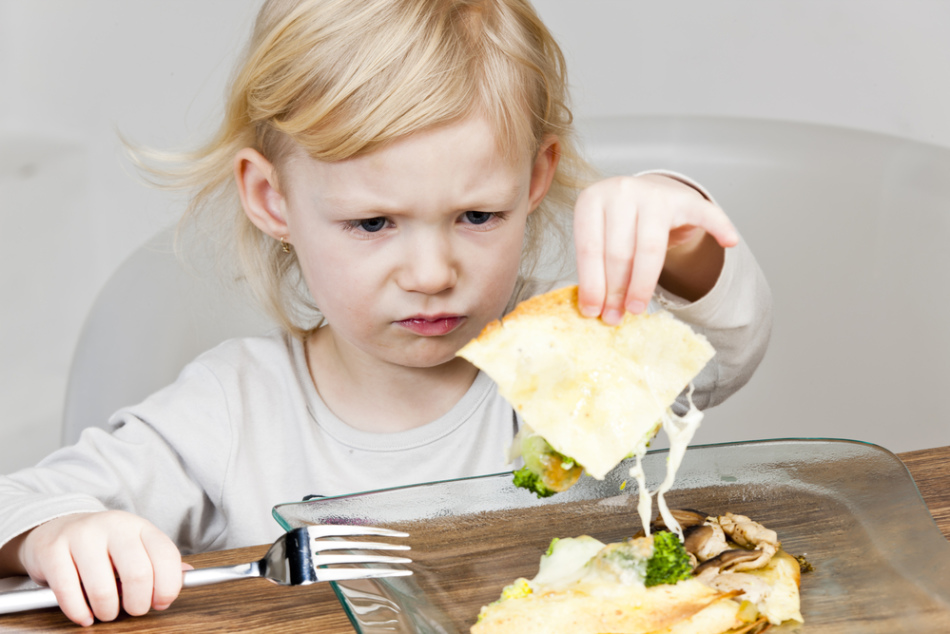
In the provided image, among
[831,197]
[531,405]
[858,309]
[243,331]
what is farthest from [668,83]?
[531,405]

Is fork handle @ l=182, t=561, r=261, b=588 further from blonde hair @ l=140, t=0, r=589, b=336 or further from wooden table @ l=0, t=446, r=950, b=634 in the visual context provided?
blonde hair @ l=140, t=0, r=589, b=336

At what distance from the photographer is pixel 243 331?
1.76 metres

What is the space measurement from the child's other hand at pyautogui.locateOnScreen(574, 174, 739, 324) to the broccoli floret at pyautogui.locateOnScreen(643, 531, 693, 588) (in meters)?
0.18

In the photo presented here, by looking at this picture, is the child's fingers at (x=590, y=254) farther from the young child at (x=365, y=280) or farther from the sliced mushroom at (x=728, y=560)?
the sliced mushroom at (x=728, y=560)

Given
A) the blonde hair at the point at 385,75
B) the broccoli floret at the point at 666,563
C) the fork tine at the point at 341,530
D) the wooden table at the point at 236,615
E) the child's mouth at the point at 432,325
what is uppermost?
the blonde hair at the point at 385,75

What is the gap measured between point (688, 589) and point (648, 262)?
0.27 m

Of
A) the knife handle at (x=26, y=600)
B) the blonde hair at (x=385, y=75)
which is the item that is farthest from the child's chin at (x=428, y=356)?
the knife handle at (x=26, y=600)

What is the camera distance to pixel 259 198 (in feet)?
3.74

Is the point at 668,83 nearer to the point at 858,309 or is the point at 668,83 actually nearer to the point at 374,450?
the point at 858,309

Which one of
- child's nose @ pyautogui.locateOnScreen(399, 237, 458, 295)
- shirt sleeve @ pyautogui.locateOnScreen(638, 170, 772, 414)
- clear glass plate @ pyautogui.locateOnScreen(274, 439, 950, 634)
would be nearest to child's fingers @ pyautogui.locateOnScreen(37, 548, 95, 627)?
clear glass plate @ pyautogui.locateOnScreen(274, 439, 950, 634)

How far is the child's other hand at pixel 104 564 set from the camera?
0.71 meters

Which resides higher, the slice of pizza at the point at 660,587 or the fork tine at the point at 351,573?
the fork tine at the point at 351,573

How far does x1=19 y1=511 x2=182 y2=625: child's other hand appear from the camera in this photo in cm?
71

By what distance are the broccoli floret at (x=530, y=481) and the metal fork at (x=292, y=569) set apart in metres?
0.12
